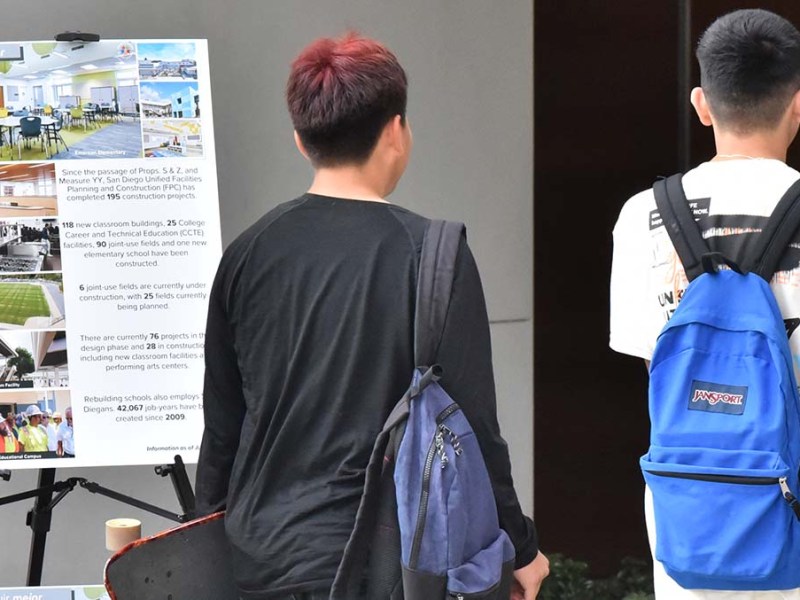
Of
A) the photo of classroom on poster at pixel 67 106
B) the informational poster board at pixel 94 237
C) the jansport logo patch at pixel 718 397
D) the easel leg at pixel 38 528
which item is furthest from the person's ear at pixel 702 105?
the easel leg at pixel 38 528

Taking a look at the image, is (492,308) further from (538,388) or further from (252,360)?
(252,360)

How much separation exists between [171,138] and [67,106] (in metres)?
0.30

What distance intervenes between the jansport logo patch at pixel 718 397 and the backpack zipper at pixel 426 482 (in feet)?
1.34

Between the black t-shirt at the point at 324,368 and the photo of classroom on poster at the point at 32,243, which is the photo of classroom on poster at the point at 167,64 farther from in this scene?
the black t-shirt at the point at 324,368

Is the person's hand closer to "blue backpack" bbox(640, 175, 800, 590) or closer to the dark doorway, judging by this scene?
"blue backpack" bbox(640, 175, 800, 590)

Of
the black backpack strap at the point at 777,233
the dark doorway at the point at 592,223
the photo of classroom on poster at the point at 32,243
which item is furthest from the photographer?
the dark doorway at the point at 592,223

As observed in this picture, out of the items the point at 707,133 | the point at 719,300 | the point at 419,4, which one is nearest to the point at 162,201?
the point at 419,4

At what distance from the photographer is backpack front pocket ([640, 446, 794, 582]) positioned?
1707mm

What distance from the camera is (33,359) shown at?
3066 mm

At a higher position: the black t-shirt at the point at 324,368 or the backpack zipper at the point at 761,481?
the black t-shirt at the point at 324,368

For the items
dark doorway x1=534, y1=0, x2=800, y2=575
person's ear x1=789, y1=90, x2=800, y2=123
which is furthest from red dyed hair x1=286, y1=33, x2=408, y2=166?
dark doorway x1=534, y1=0, x2=800, y2=575

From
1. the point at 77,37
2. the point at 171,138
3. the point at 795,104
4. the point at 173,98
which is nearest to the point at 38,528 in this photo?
the point at 171,138

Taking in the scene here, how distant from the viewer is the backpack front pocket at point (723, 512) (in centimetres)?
171

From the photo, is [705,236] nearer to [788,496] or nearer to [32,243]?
[788,496]
